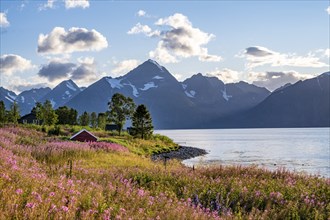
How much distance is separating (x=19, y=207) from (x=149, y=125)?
2866 inches

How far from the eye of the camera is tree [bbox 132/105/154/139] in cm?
7819

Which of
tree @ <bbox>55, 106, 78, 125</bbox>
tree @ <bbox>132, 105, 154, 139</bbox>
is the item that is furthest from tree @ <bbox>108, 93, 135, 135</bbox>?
tree @ <bbox>55, 106, 78, 125</bbox>

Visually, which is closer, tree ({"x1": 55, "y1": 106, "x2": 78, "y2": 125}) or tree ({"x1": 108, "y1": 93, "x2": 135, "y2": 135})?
tree ({"x1": 108, "y1": 93, "x2": 135, "y2": 135})

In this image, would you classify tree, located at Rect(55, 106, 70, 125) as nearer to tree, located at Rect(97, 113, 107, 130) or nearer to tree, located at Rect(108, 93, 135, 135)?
Result: tree, located at Rect(97, 113, 107, 130)

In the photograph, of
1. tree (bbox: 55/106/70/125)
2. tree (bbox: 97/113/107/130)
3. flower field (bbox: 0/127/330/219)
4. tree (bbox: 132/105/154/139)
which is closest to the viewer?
flower field (bbox: 0/127/330/219)

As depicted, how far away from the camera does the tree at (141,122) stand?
7819cm

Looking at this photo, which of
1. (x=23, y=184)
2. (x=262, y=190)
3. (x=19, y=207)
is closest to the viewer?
(x=19, y=207)

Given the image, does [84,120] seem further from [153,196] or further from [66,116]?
[153,196]

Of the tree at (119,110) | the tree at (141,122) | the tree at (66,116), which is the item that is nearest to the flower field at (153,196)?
the tree at (141,122)

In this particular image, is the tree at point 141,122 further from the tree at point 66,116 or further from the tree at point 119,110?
the tree at point 66,116

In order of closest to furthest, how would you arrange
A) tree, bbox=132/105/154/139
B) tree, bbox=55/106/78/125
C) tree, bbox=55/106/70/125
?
1. tree, bbox=132/105/154/139
2. tree, bbox=55/106/70/125
3. tree, bbox=55/106/78/125

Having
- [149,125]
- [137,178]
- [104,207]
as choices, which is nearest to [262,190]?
[137,178]

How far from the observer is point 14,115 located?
8412cm

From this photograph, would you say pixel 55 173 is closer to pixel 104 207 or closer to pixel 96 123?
pixel 104 207
